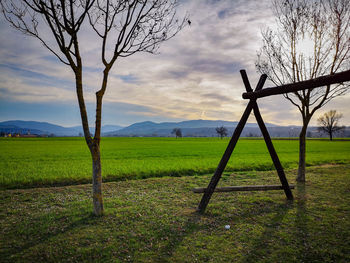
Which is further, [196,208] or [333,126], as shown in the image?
[333,126]

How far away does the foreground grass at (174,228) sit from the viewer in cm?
439

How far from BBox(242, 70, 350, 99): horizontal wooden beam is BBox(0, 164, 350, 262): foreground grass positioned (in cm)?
391

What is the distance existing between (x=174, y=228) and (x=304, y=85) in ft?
17.6

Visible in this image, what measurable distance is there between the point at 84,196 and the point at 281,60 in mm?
12643

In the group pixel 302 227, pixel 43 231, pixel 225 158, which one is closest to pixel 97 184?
pixel 43 231

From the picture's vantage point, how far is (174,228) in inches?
222

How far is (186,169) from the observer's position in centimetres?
1594

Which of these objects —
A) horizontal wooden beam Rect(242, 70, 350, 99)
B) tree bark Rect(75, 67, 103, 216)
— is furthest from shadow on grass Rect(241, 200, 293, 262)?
tree bark Rect(75, 67, 103, 216)

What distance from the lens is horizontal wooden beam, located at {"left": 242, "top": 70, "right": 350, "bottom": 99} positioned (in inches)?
178

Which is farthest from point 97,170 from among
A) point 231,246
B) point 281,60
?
point 281,60

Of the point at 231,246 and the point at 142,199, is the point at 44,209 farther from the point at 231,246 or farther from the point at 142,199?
the point at 231,246

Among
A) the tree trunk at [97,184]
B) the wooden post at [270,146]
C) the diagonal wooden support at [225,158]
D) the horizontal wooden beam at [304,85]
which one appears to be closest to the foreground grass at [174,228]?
the tree trunk at [97,184]

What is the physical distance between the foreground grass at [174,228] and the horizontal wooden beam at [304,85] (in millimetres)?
3906

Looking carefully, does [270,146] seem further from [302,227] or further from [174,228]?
[174,228]
